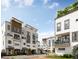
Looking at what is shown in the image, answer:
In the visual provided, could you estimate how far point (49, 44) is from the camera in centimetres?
A: 275

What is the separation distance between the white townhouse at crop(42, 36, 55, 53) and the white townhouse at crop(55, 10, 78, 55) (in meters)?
0.05

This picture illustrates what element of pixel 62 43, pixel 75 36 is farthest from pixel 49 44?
pixel 75 36

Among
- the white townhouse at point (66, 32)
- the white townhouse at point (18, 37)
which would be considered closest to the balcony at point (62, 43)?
the white townhouse at point (66, 32)

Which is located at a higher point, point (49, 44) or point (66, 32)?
point (66, 32)

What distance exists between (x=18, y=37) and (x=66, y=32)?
614 millimetres

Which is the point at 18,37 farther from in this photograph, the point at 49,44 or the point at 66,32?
the point at 66,32

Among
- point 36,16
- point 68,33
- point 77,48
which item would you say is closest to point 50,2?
point 36,16

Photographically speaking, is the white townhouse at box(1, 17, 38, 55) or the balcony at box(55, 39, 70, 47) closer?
the white townhouse at box(1, 17, 38, 55)

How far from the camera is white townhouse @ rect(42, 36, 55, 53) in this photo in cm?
272

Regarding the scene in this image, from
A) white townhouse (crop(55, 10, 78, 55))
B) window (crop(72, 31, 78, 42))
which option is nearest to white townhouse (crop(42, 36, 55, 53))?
white townhouse (crop(55, 10, 78, 55))

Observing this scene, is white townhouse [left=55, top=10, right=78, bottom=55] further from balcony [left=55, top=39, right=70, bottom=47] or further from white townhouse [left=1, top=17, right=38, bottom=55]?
white townhouse [left=1, top=17, right=38, bottom=55]

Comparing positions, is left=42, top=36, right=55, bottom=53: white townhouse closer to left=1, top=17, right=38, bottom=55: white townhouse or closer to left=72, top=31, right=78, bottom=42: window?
left=1, top=17, right=38, bottom=55: white townhouse

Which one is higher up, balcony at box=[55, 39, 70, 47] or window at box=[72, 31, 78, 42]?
window at box=[72, 31, 78, 42]

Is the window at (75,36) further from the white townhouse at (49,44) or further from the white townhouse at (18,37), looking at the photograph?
the white townhouse at (18,37)
